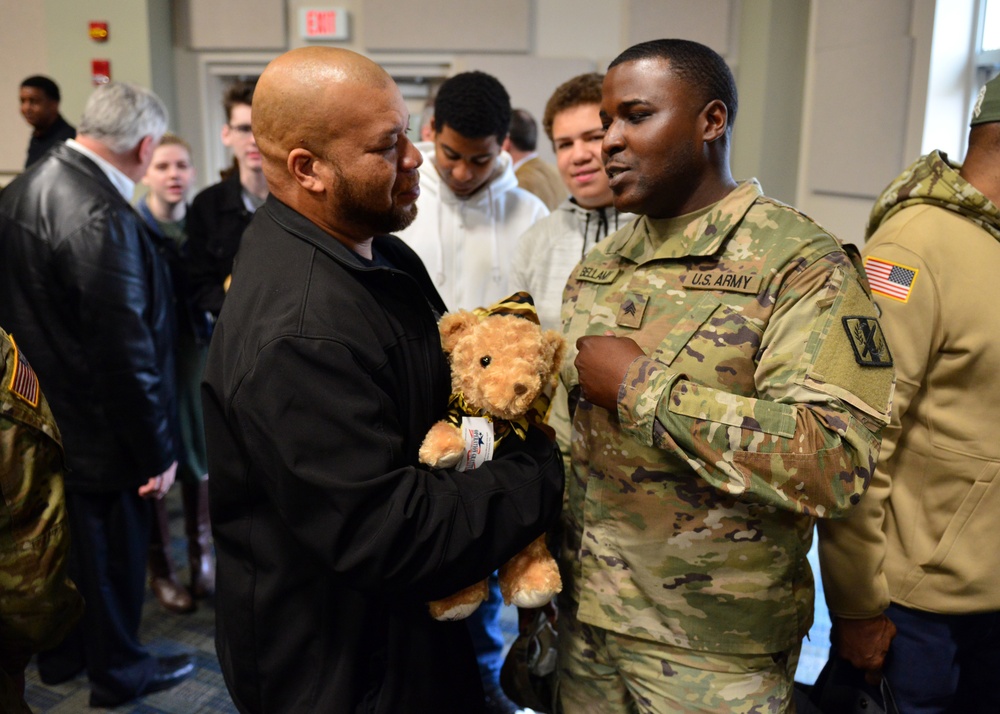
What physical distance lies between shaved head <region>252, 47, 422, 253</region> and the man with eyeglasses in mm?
1842

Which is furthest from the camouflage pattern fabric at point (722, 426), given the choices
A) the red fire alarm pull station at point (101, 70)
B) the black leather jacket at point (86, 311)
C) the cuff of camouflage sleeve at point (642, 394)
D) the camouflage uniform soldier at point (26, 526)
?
the red fire alarm pull station at point (101, 70)

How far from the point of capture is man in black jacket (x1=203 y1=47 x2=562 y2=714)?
1110 millimetres

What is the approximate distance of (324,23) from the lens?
17.8 ft

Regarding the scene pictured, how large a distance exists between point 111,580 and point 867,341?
7.43 feet

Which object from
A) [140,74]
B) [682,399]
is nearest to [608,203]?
[682,399]

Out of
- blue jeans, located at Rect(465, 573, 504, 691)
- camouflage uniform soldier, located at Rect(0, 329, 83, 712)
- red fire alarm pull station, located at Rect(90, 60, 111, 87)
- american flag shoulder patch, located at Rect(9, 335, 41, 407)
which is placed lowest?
blue jeans, located at Rect(465, 573, 504, 691)

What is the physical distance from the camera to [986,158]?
1572 mm

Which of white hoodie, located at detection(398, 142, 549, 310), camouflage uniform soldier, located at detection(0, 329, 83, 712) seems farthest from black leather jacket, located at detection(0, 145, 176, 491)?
camouflage uniform soldier, located at detection(0, 329, 83, 712)

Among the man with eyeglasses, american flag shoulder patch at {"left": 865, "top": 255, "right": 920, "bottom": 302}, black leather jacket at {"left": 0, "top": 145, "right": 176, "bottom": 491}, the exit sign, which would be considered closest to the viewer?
american flag shoulder patch at {"left": 865, "top": 255, "right": 920, "bottom": 302}

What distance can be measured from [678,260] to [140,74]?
5.12 m

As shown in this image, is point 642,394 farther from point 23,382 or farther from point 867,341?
point 23,382

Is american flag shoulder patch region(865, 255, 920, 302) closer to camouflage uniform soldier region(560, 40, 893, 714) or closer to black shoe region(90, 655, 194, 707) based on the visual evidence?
camouflage uniform soldier region(560, 40, 893, 714)

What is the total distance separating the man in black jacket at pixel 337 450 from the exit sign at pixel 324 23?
4.60 metres

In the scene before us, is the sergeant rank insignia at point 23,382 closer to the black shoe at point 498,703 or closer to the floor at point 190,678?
the floor at point 190,678
